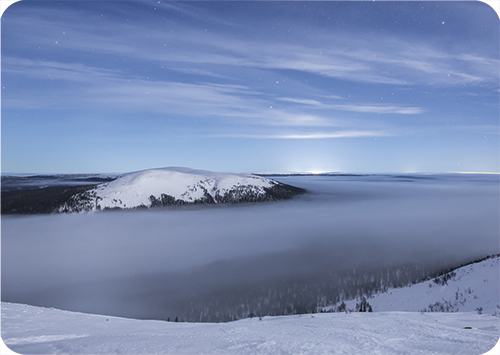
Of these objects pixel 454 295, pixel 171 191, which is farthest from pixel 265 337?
pixel 171 191

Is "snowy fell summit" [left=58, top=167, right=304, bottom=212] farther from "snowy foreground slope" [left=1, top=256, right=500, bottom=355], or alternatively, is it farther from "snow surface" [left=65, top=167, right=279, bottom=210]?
"snowy foreground slope" [left=1, top=256, right=500, bottom=355]

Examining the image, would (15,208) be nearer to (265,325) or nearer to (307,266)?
(307,266)

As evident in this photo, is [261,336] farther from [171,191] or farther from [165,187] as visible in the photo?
[165,187]

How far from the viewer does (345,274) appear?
23.6m

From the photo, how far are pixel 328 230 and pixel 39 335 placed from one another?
4795 centimetres

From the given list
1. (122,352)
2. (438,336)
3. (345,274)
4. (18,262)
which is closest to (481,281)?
(438,336)

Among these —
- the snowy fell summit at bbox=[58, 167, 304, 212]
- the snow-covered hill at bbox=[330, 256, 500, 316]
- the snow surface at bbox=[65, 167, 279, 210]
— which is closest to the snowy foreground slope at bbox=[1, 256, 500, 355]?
the snow-covered hill at bbox=[330, 256, 500, 316]

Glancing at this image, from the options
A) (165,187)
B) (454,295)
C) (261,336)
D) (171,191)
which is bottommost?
(454,295)

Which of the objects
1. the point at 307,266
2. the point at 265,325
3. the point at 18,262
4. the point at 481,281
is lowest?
the point at 18,262

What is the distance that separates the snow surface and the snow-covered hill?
62.3 meters

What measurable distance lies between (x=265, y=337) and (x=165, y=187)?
72828mm

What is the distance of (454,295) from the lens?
38.9 ft

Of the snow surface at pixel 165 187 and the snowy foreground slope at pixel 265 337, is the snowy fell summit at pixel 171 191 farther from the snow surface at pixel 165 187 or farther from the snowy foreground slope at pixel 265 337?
the snowy foreground slope at pixel 265 337

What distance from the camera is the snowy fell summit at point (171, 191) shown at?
63.6 m
